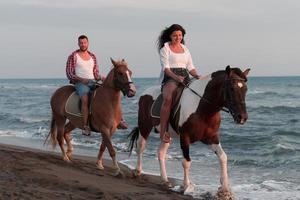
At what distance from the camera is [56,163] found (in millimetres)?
9516

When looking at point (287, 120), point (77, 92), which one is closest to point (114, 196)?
point (77, 92)

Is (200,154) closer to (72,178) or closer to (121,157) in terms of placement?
(121,157)

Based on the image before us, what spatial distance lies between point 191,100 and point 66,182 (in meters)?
2.07

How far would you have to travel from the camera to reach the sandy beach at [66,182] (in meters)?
6.26

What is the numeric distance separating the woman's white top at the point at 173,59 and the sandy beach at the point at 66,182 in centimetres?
174

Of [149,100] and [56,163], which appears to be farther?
[56,163]

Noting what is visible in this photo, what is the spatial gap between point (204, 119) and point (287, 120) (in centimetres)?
1870

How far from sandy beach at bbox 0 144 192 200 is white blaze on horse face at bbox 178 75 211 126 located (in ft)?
3.74

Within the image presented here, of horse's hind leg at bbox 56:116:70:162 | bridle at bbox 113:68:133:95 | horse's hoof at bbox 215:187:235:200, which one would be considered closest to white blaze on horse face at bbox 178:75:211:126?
horse's hoof at bbox 215:187:235:200

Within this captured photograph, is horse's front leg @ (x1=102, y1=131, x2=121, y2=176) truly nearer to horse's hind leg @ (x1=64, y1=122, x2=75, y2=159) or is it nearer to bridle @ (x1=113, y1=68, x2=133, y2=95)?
bridle @ (x1=113, y1=68, x2=133, y2=95)

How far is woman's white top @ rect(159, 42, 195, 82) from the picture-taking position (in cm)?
798

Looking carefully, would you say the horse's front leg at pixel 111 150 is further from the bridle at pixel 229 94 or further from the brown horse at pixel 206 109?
the bridle at pixel 229 94

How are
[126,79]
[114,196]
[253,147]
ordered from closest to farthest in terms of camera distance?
1. [114,196]
2. [126,79]
3. [253,147]

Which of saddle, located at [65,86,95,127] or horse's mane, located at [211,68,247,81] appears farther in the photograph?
saddle, located at [65,86,95,127]
